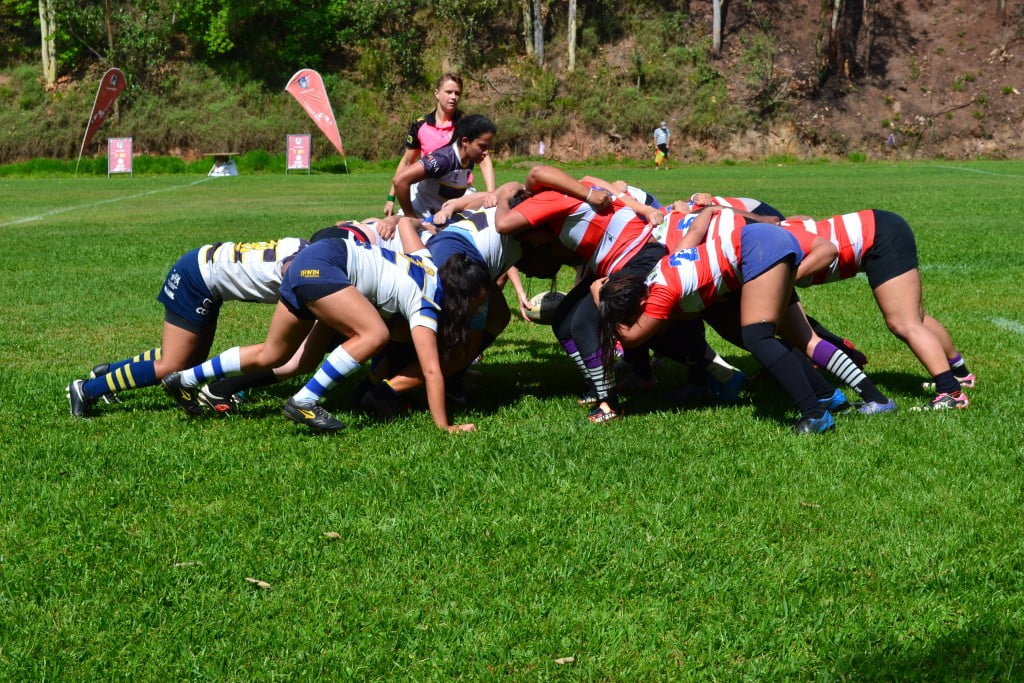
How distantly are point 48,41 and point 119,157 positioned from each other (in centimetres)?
1369

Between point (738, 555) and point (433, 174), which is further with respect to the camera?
point (433, 174)

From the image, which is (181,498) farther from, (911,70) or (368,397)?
(911,70)

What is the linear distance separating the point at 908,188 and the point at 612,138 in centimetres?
2343

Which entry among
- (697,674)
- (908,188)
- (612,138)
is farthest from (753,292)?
(612,138)

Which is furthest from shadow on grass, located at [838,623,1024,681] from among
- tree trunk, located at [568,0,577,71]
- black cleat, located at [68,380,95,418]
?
tree trunk, located at [568,0,577,71]

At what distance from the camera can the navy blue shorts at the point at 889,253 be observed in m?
6.13

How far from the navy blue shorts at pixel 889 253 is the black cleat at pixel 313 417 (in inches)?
124

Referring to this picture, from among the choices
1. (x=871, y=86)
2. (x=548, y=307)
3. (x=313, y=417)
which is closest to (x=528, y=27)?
(x=871, y=86)

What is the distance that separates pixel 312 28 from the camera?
5141cm

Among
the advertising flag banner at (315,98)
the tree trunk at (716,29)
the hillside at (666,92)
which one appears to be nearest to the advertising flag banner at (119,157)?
the hillside at (666,92)

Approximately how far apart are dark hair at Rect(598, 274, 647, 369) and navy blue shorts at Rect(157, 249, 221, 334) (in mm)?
2264

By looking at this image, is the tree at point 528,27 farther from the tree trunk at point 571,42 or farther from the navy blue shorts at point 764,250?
the navy blue shorts at point 764,250

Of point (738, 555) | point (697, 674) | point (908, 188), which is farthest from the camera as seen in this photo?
point (908, 188)

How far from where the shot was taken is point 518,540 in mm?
4324
